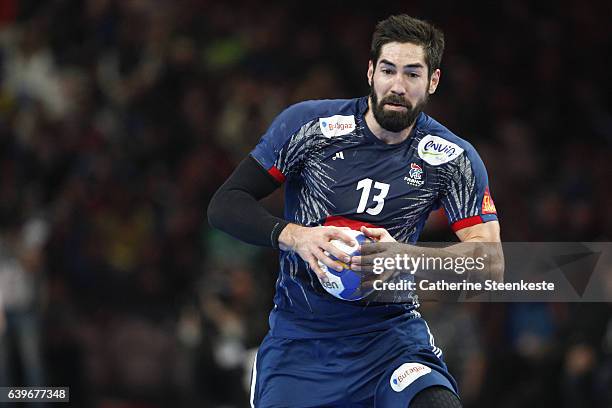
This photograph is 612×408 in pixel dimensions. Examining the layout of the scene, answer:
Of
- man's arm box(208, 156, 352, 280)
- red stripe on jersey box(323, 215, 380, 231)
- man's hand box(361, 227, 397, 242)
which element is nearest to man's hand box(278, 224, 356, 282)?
man's arm box(208, 156, 352, 280)

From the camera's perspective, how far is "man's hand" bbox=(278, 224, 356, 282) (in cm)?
446

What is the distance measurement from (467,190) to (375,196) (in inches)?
16.9

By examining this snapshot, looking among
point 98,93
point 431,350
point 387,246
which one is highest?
point 98,93

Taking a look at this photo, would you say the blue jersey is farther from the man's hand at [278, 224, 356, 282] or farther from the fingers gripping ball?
the man's hand at [278, 224, 356, 282]

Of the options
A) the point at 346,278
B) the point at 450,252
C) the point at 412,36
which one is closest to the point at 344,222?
the point at 346,278

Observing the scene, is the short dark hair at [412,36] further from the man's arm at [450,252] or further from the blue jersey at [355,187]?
the man's arm at [450,252]

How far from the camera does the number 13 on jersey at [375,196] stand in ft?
16.3

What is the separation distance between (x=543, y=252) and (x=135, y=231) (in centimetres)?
621

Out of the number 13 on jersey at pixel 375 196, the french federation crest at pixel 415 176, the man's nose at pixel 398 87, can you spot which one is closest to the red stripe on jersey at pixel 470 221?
the french federation crest at pixel 415 176

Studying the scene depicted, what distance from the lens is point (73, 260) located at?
36.6 feet

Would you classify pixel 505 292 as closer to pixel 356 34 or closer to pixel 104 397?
pixel 104 397

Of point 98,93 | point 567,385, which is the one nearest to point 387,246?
point 567,385

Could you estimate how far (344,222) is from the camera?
498cm

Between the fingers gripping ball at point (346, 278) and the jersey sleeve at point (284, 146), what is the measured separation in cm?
63
